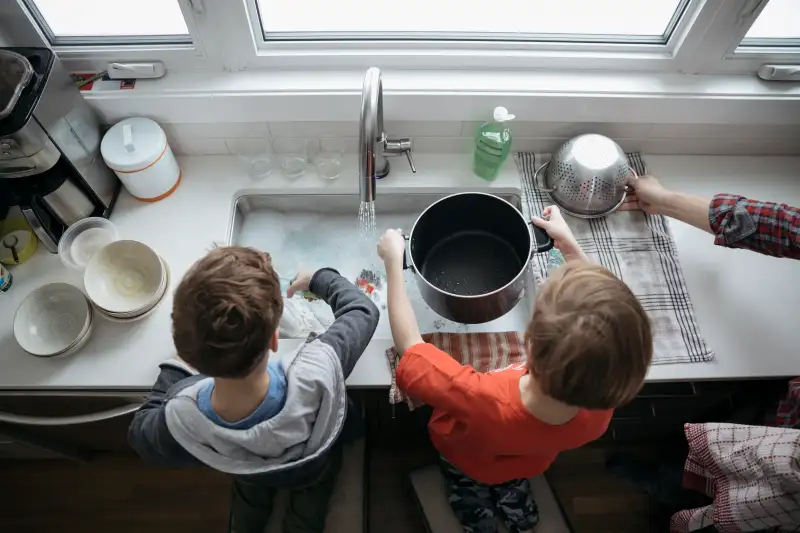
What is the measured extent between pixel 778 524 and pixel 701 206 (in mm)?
592

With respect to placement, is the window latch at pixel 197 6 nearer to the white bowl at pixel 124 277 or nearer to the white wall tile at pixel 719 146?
the white bowl at pixel 124 277

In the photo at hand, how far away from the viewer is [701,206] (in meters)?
1.09

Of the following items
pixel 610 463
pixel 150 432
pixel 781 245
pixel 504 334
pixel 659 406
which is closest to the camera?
pixel 150 432

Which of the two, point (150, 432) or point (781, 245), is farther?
point (781, 245)

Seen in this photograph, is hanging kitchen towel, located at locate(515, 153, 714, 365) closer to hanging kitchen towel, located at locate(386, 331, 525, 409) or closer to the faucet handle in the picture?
hanging kitchen towel, located at locate(386, 331, 525, 409)

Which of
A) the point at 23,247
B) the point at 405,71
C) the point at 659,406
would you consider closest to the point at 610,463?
the point at 659,406

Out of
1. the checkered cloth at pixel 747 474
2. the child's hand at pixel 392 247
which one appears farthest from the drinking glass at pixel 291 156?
the checkered cloth at pixel 747 474

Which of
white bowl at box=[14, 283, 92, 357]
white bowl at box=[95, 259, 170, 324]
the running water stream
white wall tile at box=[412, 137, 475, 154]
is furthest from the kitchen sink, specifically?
white bowl at box=[14, 283, 92, 357]

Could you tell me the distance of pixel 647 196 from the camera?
116 cm

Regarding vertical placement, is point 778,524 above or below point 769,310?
below

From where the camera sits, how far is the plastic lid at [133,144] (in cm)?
108

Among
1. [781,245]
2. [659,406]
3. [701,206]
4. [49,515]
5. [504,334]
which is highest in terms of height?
[701,206]

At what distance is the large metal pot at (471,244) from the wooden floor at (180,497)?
2.18ft

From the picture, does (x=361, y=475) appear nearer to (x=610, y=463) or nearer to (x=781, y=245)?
(x=610, y=463)
